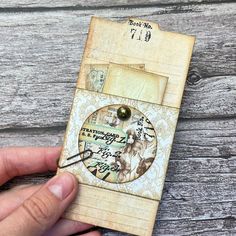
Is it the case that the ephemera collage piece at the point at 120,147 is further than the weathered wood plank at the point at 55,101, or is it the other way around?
the weathered wood plank at the point at 55,101

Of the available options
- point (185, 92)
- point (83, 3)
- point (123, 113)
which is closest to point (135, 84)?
point (123, 113)

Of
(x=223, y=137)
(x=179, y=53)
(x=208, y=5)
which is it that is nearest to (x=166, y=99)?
(x=179, y=53)

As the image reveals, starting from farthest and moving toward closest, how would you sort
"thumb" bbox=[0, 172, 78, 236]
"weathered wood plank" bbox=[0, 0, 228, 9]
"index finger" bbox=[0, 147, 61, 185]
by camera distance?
"weathered wood plank" bbox=[0, 0, 228, 9] < "index finger" bbox=[0, 147, 61, 185] < "thumb" bbox=[0, 172, 78, 236]

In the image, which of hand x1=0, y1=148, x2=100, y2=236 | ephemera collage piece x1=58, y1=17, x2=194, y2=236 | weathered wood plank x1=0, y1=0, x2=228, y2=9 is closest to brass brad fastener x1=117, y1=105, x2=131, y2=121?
ephemera collage piece x1=58, y1=17, x2=194, y2=236

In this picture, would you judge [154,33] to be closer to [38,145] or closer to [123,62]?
[123,62]

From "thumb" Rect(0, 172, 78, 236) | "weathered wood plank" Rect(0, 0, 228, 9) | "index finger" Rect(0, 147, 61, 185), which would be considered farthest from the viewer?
"weathered wood plank" Rect(0, 0, 228, 9)

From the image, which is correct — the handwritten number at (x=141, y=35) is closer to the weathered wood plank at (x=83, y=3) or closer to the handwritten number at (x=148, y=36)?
the handwritten number at (x=148, y=36)

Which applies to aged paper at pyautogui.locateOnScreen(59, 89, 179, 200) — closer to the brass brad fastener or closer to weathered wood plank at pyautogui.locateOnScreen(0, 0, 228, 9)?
the brass brad fastener

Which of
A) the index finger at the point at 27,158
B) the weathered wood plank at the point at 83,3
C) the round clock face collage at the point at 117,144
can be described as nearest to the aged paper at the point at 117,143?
the round clock face collage at the point at 117,144
